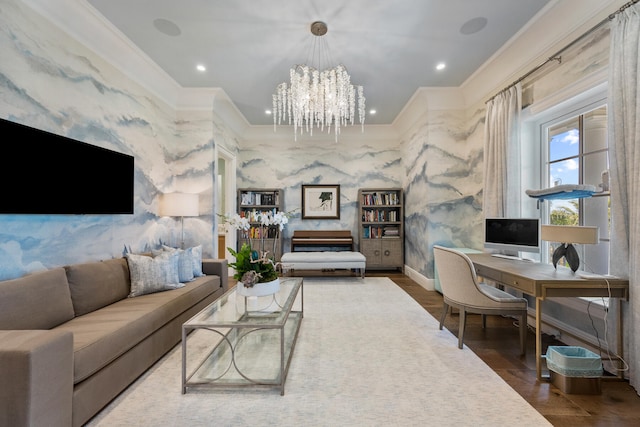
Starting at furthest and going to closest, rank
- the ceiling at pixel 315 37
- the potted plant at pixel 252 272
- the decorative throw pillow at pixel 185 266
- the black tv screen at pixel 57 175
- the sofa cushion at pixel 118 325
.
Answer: the decorative throw pillow at pixel 185 266 < the ceiling at pixel 315 37 < the potted plant at pixel 252 272 < the black tv screen at pixel 57 175 < the sofa cushion at pixel 118 325

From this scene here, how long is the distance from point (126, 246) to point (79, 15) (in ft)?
7.22

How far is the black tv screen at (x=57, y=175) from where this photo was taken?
1.98 m

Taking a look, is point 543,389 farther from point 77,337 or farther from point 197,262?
point 197,262

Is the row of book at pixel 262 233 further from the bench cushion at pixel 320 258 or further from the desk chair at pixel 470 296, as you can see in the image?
the desk chair at pixel 470 296

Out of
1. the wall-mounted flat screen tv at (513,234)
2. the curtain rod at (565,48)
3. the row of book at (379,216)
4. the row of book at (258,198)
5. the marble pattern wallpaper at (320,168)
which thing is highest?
the curtain rod at (565,48)

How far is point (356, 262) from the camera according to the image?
4984 mm

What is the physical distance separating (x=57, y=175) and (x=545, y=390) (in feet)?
12.9

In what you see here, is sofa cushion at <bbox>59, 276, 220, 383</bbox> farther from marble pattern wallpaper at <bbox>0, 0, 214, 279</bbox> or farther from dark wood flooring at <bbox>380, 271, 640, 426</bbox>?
dark wood flooring at <bbox>380, 271, 640, 426</bbox>

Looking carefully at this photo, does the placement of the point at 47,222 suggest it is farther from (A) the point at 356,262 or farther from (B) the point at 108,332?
(A) the point at 356,262

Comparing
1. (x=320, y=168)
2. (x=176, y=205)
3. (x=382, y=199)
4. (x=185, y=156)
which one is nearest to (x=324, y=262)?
(x=382, y=199)

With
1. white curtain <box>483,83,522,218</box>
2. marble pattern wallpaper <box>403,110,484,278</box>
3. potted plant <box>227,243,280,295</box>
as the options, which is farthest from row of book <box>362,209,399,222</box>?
potted plant <box>227,243,280,295</box>

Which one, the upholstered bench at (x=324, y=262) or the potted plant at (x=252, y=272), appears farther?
the upholstered bench at (x=324, y=262)

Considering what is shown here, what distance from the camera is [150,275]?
272 centimetres

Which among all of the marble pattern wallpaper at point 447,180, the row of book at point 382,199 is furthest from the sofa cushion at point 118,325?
the row of book at point 382,199
